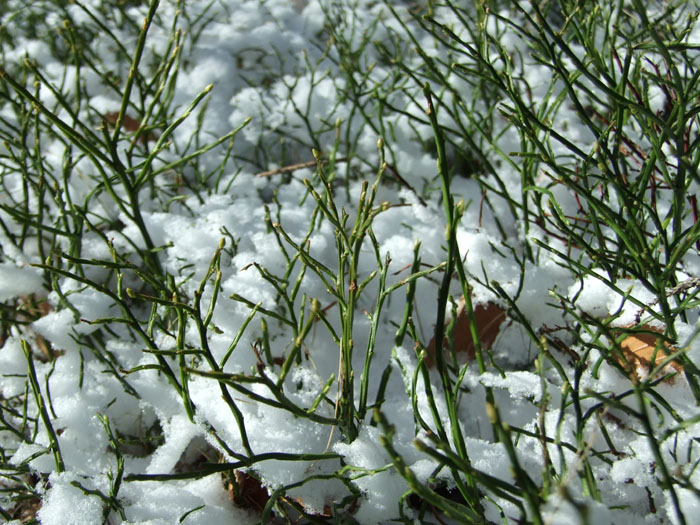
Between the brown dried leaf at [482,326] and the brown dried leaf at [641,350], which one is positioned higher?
the brown dried leaf at [482,326]

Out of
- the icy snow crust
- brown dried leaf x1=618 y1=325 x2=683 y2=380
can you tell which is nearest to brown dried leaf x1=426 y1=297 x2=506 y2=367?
the icy snow crust

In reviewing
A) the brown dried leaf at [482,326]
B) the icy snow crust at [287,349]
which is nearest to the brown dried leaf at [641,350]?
the icy snow crust at [287,349]

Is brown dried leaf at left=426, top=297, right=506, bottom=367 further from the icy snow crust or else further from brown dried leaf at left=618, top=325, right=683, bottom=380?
brown dried leaf at left=618, top=325, right=683, bottom=380

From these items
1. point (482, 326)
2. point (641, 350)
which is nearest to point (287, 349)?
point (482, 326)

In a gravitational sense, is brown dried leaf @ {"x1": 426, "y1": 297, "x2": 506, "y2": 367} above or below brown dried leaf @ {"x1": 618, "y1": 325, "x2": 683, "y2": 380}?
above

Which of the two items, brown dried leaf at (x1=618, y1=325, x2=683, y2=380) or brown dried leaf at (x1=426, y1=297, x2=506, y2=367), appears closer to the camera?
brown dried leaf at (x1=618, y1=325, x2=683, y2=380)

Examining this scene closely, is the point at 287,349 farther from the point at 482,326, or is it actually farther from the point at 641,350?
the point at 641,350

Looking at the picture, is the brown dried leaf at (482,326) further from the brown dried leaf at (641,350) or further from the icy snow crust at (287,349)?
the brown dried leaf at (641,350)

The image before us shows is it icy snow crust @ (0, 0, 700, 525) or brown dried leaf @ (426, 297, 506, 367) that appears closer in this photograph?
icy snow crust @ (0, 0, 700, 525)

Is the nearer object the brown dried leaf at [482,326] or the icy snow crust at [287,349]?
the icy snow crust at [287,349]
